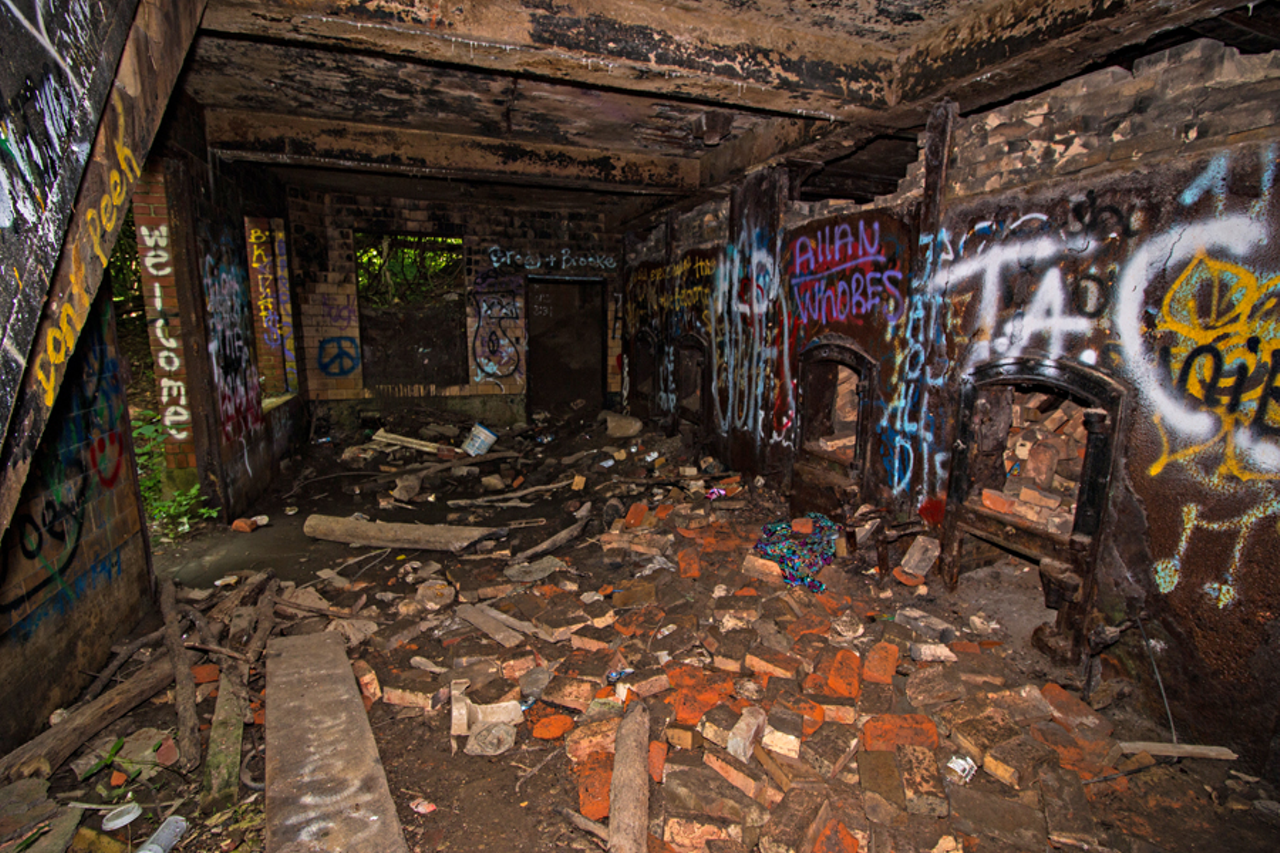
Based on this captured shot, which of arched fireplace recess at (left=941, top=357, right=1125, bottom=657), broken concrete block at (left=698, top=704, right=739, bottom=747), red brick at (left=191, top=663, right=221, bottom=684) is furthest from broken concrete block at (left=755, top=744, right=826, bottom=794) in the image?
red brick at (left=191, top=663, right=221, bottom=684)

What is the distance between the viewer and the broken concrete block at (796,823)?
101 inches

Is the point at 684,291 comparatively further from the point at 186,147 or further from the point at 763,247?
the point at 186,147

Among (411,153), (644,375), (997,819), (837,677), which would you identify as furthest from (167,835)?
(644,375)

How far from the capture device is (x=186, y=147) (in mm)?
5414

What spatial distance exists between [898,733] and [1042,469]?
93.6 inches

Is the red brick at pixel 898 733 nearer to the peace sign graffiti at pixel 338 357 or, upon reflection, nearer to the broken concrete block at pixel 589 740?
the broken concrete block at pixel 589 740

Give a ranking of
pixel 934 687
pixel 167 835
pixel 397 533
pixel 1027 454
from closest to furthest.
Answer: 1. pixel 167 835
2. pixel 934 687
3. pixel 1027 454
4. pixel 397 533

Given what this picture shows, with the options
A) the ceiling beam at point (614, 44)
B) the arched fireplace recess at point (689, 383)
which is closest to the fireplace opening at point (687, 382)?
the arched fireplace recess at point (689, 383)

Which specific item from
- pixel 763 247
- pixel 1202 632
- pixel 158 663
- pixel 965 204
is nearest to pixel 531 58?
pixel 965 204

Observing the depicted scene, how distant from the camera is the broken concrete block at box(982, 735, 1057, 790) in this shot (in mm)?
2898

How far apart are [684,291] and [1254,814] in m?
7.29

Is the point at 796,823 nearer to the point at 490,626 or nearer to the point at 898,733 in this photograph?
the point at 898,733

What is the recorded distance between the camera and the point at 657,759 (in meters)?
3.03

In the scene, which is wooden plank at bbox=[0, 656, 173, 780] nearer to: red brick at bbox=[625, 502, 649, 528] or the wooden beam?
red brick at bbox=[625, 502, 649, 528]
